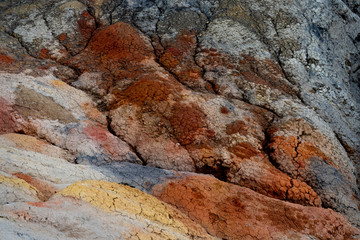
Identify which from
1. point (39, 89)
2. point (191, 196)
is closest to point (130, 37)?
point (39, 89)

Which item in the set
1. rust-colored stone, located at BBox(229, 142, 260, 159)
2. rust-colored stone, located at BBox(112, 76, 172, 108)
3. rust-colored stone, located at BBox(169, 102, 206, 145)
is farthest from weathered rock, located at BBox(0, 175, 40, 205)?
rust-colored stone, located at BBox(229, 142, 260, 159)

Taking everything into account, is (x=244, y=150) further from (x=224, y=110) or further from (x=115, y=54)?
(x=115, y=54)

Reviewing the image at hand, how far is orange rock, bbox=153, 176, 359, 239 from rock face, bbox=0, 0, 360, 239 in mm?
28

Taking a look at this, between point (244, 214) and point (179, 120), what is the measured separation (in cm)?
378

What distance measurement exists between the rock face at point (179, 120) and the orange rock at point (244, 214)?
0.03 m

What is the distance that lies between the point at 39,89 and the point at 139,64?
11.9 feet

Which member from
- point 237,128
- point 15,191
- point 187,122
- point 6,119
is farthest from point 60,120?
point 237,128

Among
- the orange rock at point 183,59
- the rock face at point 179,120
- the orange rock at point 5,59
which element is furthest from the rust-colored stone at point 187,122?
the orange rock at point 5,59

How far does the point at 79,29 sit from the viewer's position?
575 inches

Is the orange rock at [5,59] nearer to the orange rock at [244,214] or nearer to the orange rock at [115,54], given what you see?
the orange rock at [115,54]

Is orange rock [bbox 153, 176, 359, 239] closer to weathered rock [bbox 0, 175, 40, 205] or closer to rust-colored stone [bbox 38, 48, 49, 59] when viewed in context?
weathered rock [bbox 0, 175, 40, 205]

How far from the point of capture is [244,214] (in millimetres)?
7051

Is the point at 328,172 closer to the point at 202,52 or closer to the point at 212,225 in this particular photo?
the point at 212,225

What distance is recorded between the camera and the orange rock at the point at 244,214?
6.76m
